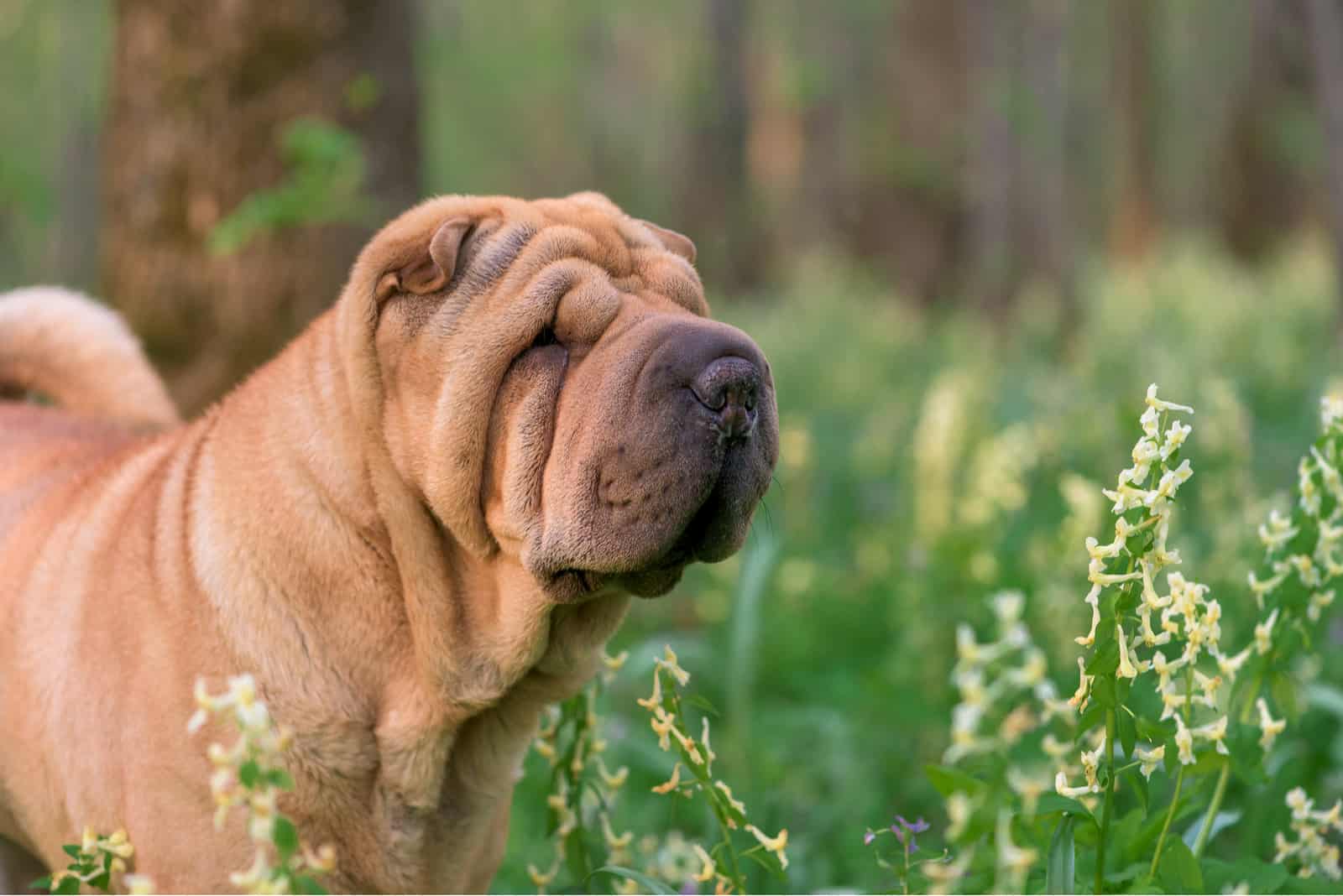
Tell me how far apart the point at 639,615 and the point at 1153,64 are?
58.8 feet

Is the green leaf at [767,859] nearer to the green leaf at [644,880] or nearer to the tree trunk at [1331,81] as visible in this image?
the green leaf at [644,880]

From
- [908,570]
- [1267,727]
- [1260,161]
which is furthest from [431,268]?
[1260,161]

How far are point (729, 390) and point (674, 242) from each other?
0.70 metres

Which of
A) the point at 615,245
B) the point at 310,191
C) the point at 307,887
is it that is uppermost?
the point at 615,245

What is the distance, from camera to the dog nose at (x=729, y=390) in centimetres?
224

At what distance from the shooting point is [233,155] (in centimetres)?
475

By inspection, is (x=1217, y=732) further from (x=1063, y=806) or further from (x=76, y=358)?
(x=76, y=358)

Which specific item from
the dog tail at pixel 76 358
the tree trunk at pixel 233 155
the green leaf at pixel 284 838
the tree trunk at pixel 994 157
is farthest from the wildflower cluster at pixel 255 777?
the tree trunk at pixel 994 157

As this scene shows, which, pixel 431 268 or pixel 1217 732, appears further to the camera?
pixel 431 268

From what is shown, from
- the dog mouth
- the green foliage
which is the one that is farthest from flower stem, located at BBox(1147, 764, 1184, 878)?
the green foliage

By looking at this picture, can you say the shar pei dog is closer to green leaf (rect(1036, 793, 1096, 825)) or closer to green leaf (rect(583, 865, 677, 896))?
green leaf (rect(583, 865, 677, 896))

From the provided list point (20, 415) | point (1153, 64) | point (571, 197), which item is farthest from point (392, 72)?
point (1153, 64)

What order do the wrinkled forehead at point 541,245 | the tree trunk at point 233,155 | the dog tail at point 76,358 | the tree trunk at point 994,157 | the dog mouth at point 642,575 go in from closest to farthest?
the dog mouth at point 642,575 < the wrinkled forehead at point 541,245 < the dog tail at point 76,358 < the tree trunk at point 233,155 < the tree trunk at point 994,157

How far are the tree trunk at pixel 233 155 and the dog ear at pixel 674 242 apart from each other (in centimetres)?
213
